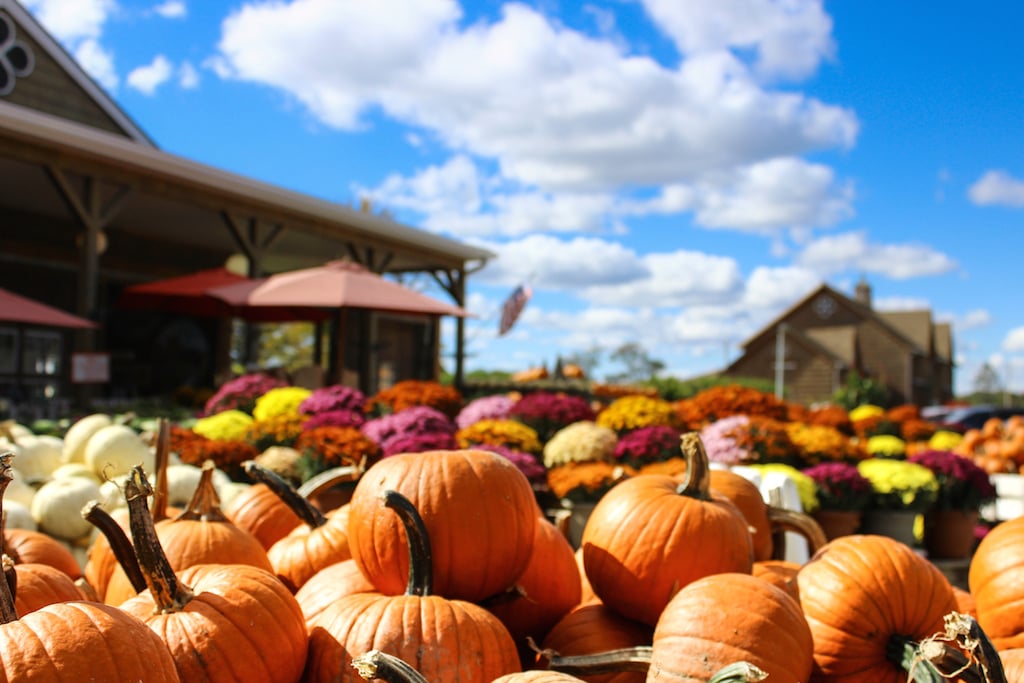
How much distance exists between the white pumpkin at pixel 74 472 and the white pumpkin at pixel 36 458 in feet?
0.20

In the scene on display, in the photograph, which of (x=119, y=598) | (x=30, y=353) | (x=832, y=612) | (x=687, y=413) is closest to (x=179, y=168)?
(x=30, y=353)

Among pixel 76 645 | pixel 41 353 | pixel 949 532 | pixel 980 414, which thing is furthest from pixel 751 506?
pixel 980 414

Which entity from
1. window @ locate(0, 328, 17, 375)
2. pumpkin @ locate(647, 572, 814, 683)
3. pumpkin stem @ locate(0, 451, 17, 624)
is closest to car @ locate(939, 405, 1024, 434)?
window @ locate(0, 328, 17, 375)

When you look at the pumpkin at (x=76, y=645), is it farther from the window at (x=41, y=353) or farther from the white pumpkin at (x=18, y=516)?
the window at (x=41, y=353)

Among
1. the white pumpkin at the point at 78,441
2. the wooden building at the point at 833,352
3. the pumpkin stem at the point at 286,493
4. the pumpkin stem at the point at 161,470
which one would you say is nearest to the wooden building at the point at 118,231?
the white pumpkin at the point at 78,441

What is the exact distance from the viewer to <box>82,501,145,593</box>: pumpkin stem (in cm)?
190

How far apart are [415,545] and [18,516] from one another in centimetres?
258

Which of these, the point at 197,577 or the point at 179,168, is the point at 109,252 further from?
the point at 197,577

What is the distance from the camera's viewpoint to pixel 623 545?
253cm

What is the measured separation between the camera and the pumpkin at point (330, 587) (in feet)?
7.91

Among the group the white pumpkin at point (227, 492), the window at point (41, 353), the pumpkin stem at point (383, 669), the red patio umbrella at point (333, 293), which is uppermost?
the red patio umbrella at point (333, 293)

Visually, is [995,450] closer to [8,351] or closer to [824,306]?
[8,351]

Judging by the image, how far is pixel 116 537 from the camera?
1.98m

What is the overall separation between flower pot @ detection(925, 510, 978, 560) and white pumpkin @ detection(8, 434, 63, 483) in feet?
21.1
